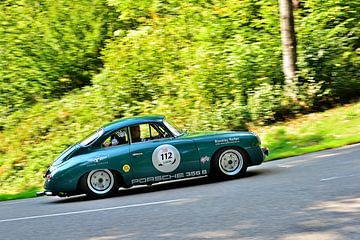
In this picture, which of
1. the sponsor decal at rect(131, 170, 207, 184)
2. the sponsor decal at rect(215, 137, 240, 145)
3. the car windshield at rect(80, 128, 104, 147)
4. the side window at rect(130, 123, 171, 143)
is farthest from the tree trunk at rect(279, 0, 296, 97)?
the car windshield at rect(80, 128, 104, 147)

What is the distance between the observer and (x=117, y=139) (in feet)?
36.0

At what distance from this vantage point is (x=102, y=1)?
24656 mm

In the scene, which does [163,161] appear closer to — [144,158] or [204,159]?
[144,158]

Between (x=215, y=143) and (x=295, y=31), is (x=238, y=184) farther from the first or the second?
(x=295, y=31)

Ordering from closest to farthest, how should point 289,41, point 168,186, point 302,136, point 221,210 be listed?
point 221,210 < point 168,186 < point 302,136 < point 289,41

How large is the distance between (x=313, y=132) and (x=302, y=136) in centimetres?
36

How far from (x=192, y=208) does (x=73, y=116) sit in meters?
12.7

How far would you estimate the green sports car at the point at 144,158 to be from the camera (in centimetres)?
1067

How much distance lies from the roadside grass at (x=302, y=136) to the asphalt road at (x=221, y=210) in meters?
2.14

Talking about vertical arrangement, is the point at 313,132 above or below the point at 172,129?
below

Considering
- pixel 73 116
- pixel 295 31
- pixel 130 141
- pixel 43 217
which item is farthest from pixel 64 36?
pixel 43 217

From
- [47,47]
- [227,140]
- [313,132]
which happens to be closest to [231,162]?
[227,140]

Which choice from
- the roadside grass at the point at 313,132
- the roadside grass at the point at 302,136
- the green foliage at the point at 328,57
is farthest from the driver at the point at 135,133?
the green foliage at the point at 328,57

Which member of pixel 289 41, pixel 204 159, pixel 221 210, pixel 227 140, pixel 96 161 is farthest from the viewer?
pixel 289 41
